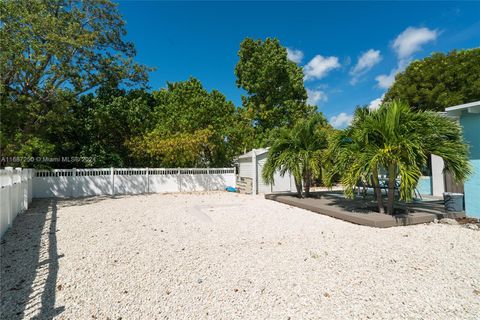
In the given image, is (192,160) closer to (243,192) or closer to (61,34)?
(243,192)

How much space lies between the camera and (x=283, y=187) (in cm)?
1355

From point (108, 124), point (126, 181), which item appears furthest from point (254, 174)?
point (108, 124)

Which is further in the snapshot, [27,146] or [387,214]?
[27,146]

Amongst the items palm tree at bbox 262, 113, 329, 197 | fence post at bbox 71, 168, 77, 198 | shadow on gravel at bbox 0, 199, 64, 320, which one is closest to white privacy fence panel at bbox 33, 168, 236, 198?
fence post at bbox 71, 168, 77, 198

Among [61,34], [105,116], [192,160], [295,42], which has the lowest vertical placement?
[192,160]

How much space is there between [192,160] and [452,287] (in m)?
12.8

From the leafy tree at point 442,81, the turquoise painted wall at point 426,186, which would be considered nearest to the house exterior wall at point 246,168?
the turquoise painted wall at point 426,186

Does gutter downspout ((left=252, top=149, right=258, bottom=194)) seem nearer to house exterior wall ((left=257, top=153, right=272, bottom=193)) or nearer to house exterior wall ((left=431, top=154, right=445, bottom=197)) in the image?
house exterior wall ((left=257, top=153, right=272, bottom=193))

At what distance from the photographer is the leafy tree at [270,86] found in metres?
20.4

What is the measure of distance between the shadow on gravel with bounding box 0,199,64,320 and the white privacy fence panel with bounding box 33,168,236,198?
682cm

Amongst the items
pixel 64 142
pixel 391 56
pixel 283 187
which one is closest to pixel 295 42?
pixel 391 56

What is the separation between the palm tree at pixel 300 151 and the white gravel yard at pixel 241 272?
3.04m

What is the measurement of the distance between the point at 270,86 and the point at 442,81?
12407mm

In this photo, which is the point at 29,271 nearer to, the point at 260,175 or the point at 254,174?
the point at 254,174
